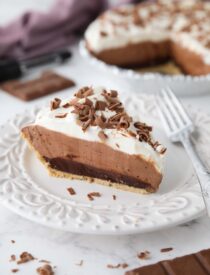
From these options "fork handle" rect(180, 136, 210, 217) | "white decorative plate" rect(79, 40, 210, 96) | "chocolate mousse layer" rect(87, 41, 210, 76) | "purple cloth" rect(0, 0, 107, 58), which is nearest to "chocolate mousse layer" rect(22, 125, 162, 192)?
"fork handle" rect(180, 136, 210, 217)

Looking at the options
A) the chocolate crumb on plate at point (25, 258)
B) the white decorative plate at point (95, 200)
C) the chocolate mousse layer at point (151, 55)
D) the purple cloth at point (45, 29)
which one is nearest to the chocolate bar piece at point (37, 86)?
the chocolate mousse layer at point (151, 55)

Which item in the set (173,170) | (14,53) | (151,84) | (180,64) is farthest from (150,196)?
(14,53)

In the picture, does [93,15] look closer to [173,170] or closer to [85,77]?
[85,77]

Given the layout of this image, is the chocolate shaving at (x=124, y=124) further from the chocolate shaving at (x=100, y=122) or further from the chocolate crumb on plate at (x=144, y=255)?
the chocolate crumb on plate at (x=144, y=255)

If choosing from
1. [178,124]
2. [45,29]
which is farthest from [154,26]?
[178,124]

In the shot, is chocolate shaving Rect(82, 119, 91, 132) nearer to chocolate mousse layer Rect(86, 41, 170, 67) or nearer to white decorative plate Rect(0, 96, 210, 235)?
white decorative plate Rect(0, 96, 210, 235)

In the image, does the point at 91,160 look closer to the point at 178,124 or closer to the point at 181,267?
the point at 178,124
